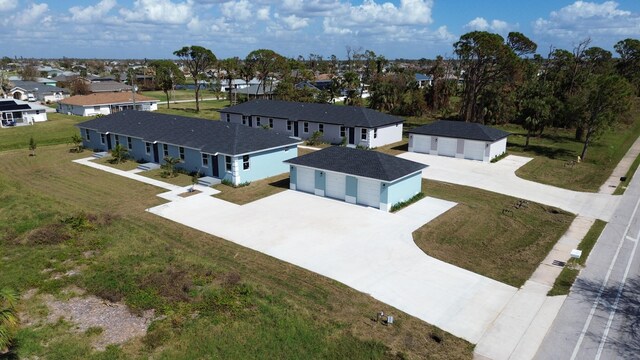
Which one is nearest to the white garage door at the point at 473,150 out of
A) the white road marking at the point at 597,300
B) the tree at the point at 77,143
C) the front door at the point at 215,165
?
the white road marking at the point at 597,300

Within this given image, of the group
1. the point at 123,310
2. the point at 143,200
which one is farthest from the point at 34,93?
the point at 123,310

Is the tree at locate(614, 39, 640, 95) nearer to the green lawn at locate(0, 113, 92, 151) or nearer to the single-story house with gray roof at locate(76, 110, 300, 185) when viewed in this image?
the single-story house with gray roof at locate(76, 110, 300, 185)

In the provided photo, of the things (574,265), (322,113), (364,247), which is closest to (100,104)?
(322,113)

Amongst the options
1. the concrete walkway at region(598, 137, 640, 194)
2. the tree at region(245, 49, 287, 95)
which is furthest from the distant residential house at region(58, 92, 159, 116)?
the concrete walkway at region(598, 137, 640, 194)

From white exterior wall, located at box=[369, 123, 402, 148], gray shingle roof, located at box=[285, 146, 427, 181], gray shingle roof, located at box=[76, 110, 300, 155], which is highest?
gray shingle roof, located at box=[76, 110, 300, 155]

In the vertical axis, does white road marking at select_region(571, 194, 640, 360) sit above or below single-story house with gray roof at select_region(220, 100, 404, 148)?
below

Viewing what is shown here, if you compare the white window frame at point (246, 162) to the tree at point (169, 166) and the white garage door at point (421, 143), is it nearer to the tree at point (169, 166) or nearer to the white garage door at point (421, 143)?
the tree at point (169, 166)
